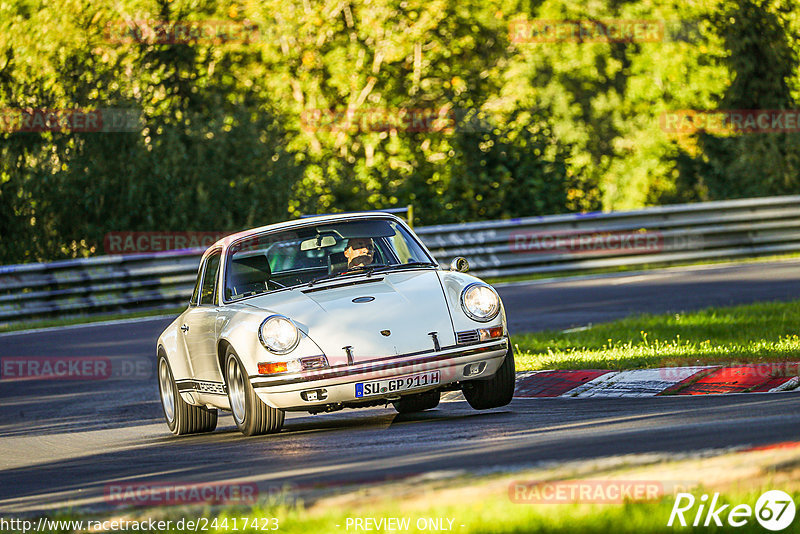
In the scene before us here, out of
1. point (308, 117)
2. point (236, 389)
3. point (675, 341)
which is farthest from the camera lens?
point (308, 117)

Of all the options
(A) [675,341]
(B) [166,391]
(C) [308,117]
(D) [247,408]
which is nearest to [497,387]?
(D) [247,408]

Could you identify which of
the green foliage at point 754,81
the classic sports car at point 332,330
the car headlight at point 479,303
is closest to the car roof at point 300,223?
the classic sports car at point 332,330

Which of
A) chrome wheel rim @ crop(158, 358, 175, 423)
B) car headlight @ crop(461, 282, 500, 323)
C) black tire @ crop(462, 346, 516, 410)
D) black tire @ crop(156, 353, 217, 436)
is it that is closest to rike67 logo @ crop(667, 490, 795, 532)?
car headlight @ crop(461, 282, 500, 323)

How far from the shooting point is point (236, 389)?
873 centimetres

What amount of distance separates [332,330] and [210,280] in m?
2.17

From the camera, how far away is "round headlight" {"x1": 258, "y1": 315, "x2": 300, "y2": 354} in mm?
8180

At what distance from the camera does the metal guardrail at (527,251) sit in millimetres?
19688

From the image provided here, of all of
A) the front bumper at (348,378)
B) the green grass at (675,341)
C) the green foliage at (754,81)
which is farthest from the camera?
the green foliage at (754,81)

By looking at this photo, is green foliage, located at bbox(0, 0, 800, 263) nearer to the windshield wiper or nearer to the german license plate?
the windshield wiper

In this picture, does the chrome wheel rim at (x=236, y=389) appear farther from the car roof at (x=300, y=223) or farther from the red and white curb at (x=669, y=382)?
the red and white curb at (x=669, y=382)

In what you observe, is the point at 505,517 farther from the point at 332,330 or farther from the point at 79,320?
the point at 79,320

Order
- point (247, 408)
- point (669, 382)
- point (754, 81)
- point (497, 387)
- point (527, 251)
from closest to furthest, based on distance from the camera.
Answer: point (247, 408)
point (497, 387)
point (669, 382)
point (527, 251)
point (754, 81)

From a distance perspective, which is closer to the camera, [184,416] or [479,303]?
[479,303]

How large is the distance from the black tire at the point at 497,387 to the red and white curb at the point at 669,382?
100 centimetres
